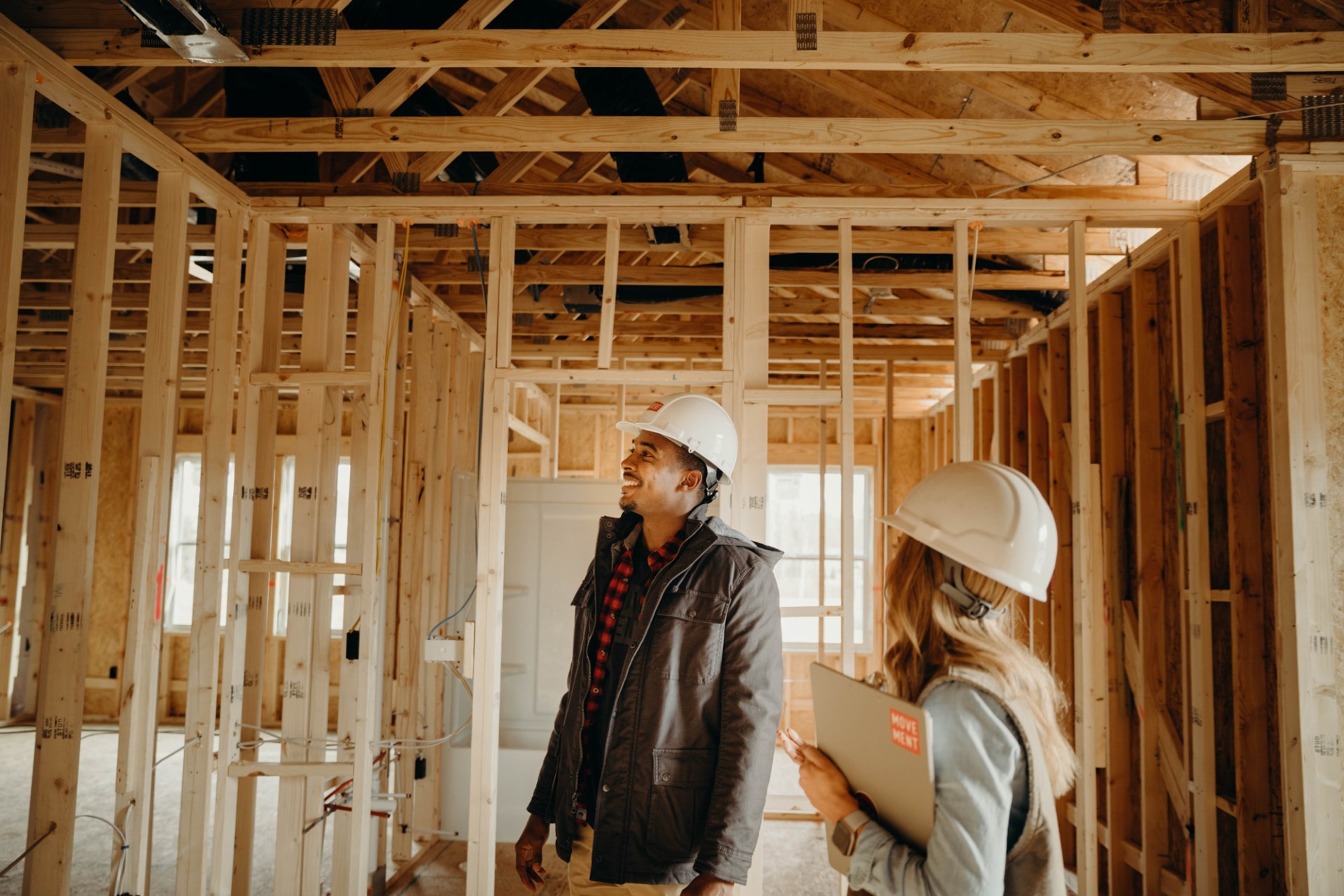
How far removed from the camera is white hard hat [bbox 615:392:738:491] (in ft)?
7.98

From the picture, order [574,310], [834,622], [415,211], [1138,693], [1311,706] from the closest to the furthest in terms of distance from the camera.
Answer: [1311,706], [415,211], [1138,693], [574,310], [834,622]

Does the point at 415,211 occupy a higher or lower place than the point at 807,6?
lower

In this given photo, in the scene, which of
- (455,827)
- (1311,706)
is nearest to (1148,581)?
(1311,706)

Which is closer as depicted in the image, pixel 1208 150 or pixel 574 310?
pixel 1208 150

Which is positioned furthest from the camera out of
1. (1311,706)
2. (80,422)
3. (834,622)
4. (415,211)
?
(834,622)

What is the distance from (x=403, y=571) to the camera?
478cm

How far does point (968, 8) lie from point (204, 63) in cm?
300

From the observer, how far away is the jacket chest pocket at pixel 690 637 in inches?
79.7

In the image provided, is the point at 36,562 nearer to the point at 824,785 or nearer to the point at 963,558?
the point at 824,785

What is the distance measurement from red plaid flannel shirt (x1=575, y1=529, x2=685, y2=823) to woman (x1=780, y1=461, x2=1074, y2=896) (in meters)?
0.78

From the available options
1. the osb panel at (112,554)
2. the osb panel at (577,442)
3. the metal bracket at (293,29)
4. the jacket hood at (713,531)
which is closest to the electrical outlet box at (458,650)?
the jacket hood at (713,531)

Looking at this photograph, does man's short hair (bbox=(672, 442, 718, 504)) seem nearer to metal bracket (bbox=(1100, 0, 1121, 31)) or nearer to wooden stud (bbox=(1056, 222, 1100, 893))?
wooden stud (bbox=(1056, 222, 1100, 893))

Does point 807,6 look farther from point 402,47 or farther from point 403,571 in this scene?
point 403,571

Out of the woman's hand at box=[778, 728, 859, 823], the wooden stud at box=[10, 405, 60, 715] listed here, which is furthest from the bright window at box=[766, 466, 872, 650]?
the woman's hand at box=[778, 728, 859, 823]
